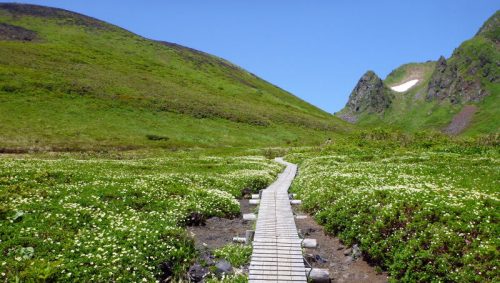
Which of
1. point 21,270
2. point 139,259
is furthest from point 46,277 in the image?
point 139,259

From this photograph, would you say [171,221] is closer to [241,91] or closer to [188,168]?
[188,168]

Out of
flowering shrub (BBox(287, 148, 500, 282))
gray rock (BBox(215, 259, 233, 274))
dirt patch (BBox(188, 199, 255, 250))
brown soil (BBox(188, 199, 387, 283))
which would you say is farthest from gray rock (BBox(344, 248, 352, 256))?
gray rock (BBox(215, 259, 233, 274))

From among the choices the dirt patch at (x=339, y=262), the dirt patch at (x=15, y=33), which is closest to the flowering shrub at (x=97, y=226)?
the dirt patch at (x=339, y=262)

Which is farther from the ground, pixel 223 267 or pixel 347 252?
pixel 347 252

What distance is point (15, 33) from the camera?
456ft

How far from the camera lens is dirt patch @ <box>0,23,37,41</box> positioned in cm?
13275

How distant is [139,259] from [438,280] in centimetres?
1026

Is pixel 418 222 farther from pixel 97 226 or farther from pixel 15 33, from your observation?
pixel 15 33

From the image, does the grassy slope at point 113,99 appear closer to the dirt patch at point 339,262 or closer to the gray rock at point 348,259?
→ the dirt patch at point 339,262

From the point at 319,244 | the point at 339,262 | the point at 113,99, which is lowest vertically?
the point at 339,262

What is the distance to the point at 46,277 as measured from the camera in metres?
11.5

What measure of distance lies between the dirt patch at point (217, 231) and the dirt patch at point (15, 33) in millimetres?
142235

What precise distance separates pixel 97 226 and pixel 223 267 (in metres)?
5.72

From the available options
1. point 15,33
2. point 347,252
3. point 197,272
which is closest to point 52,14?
point 15,33
